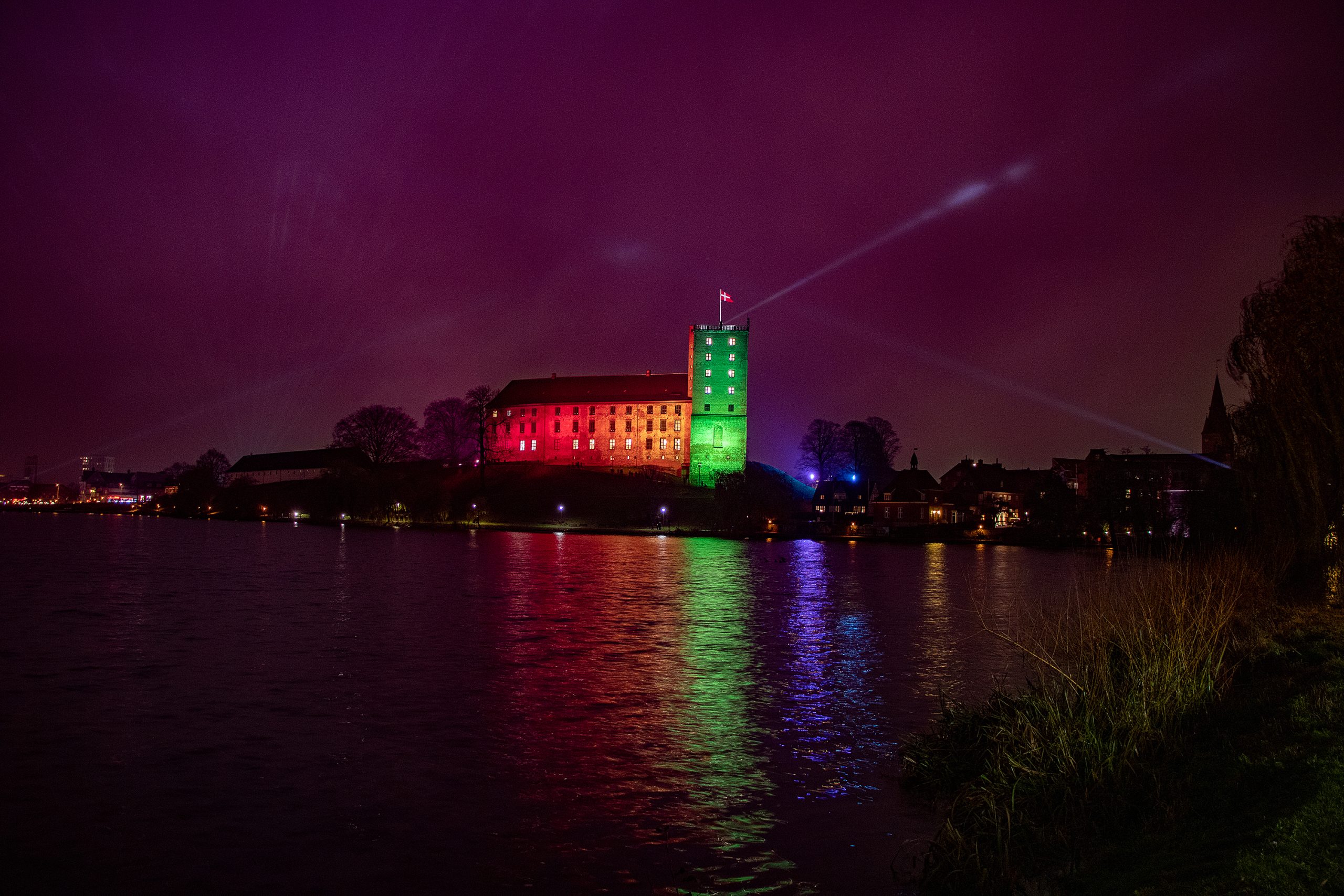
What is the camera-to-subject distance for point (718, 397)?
140 m

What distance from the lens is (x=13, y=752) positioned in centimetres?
1396

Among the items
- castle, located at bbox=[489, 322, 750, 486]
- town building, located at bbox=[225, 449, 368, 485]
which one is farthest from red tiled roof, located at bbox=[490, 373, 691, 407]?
town building, located at bbox=[225, 449, 368, 485]

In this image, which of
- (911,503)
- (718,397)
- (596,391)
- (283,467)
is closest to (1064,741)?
(911,503)

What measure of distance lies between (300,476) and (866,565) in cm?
12830

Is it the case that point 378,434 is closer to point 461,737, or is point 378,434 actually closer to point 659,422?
point 659,422

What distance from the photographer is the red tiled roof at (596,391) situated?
476 feet

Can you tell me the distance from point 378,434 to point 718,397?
4692 cm

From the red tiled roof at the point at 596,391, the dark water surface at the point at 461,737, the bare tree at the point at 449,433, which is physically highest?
the red tiled roof at the point at 596,391

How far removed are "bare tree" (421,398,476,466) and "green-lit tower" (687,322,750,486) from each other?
105ft

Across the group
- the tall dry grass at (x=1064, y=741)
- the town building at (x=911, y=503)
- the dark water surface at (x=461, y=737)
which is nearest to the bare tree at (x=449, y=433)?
the town building at (x=911, y=503)

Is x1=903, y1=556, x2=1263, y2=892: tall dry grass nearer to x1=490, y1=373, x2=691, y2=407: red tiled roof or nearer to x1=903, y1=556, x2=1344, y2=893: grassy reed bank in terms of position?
x1=903, y1=556, x2=1344, y2=893: grassy reed bank

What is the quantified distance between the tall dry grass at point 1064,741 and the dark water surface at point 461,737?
83cm

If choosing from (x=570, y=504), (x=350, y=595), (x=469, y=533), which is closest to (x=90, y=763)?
(x=350, y=595)

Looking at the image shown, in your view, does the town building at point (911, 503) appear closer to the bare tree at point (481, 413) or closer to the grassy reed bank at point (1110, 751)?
the bare tree at point (481, 413)
